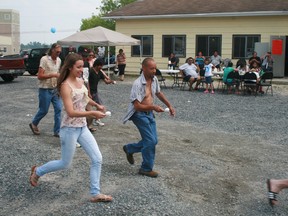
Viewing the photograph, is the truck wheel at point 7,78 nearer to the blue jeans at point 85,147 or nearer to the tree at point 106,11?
the blue jeans at point 85,147

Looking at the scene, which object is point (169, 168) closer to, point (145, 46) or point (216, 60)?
point (216, 60)

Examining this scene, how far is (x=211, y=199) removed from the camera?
523cm

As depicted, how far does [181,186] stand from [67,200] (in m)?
1.50

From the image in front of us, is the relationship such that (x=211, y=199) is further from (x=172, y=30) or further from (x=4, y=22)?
(x=4, y=22)

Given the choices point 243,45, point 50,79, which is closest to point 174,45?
point 243,45

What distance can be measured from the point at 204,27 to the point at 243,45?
2.39m

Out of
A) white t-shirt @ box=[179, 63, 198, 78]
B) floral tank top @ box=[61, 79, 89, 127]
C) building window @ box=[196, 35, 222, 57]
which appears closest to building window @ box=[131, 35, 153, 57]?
building window @ box=[196, 35, 222, 57]

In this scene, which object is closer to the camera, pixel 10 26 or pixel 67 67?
pixel 67 67

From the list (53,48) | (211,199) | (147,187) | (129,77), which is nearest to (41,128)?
(53,48)

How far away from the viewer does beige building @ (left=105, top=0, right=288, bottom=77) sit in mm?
22297

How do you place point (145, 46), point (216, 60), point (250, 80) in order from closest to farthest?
point (250, 80) → point (216, 60) → point (145, 46)

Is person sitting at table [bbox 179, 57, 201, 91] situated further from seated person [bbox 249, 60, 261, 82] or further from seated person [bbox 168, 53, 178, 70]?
seated person [bbox 168, 53, 178, 70]

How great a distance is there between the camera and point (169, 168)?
21.0ft

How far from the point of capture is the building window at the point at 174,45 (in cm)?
2486
